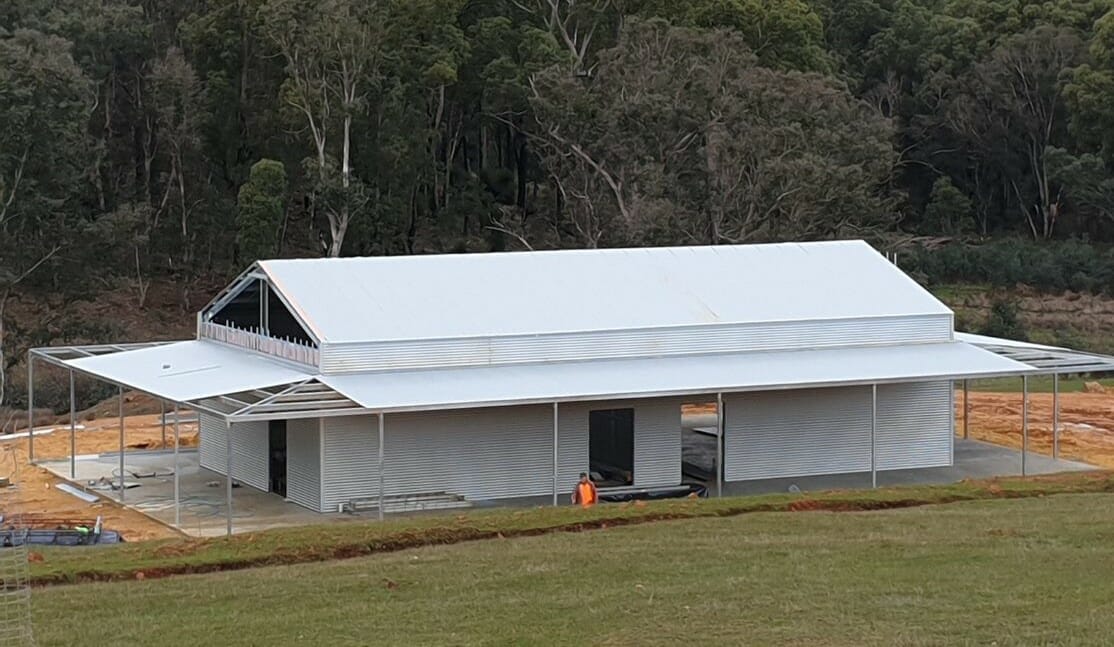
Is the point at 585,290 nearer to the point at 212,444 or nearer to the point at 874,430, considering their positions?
the point at 874,430

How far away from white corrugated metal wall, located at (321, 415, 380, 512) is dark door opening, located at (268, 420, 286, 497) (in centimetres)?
205

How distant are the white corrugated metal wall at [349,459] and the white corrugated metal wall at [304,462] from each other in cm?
18

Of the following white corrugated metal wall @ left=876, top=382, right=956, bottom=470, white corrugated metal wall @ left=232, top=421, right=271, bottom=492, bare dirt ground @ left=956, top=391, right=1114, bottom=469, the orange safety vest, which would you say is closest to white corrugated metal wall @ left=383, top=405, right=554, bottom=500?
the orange safety vest

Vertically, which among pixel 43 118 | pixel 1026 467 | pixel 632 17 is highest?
pixel 632 17

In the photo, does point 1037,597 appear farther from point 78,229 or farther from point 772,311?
point 78,229

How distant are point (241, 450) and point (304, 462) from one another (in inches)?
111

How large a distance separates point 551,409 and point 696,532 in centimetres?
897

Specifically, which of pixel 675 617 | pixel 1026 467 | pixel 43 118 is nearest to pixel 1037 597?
pixel 675 617

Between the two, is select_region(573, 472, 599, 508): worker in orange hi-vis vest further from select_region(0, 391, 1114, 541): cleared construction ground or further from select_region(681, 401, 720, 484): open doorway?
select_region(0, 391, 1114, 541): cleared construction ground

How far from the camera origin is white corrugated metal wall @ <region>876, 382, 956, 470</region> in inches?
1341

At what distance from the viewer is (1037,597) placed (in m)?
16.9

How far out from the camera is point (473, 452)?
101ft

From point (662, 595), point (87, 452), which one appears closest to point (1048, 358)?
point (87, 452)

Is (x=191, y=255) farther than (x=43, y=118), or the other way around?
(x=191, y=255)
